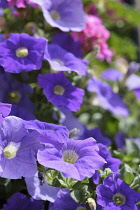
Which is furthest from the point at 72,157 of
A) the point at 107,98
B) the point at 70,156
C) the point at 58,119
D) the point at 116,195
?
the point at 107,98

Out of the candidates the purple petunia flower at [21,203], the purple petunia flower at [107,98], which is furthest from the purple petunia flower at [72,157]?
the purple petunia flower at [107,98]

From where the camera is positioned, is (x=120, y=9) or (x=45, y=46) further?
(x=120, y=9)

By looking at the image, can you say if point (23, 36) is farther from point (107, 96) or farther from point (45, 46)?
point (107, 96)

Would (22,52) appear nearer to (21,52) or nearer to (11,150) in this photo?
(21,52)

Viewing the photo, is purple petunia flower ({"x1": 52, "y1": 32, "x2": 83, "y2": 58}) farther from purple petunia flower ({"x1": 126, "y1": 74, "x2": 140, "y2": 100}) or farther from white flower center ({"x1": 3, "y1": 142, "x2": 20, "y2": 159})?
white flower center ({"x1": 3, "y1": 142, "x2": 20, "y2": 159})

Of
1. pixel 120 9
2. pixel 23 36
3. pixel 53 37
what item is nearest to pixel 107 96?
pixel 53 37

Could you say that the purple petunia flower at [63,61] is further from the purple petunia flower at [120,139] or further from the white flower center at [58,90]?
the purple petunia flower at [120,139]

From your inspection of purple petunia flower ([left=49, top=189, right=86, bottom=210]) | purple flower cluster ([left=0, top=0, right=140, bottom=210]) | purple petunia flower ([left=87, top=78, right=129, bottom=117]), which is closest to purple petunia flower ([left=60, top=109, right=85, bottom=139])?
purple flower cluster ([left=0, top=0, right=140, bottom=210])
